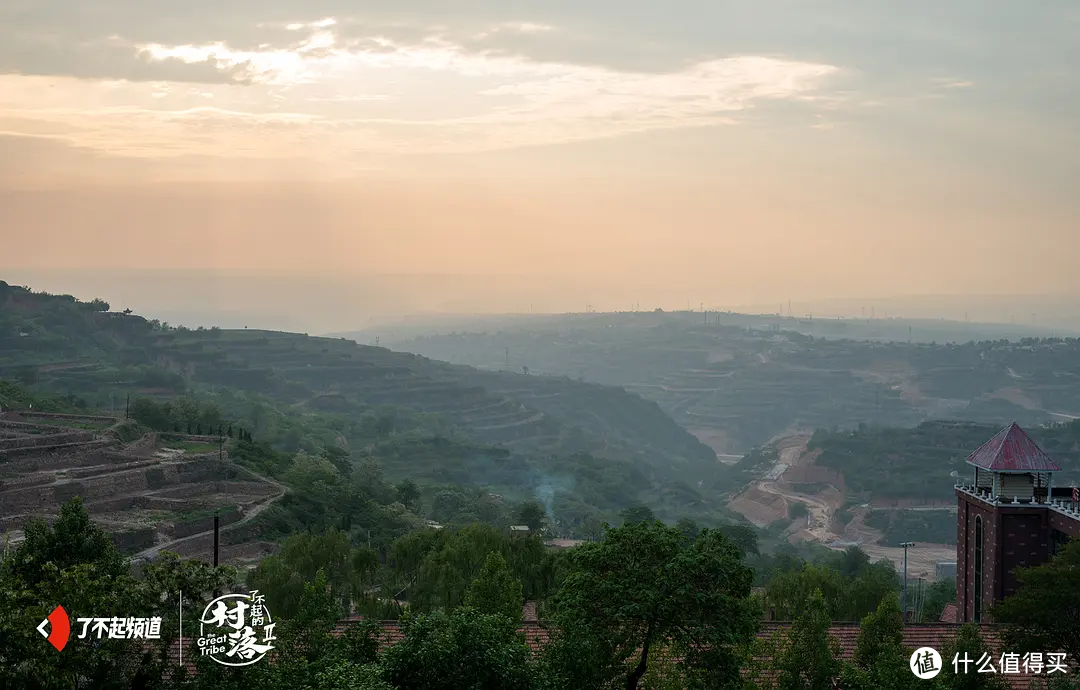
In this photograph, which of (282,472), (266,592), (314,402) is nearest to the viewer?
(266,592)

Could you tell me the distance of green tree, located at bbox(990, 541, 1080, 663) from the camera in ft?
69.5

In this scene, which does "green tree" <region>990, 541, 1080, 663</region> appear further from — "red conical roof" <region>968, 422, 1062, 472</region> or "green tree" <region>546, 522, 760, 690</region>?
"red conical roof" <region>968, 422, 1062, 472</region>

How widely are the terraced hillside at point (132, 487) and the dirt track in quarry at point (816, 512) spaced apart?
4763 centimetres

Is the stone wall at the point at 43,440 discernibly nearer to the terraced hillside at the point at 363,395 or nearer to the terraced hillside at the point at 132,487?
the terraced hillside at the point at 132,487

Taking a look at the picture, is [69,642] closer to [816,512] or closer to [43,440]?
[43,440]

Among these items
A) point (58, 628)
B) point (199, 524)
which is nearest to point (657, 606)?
point (58, 628)

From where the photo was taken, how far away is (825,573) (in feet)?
104

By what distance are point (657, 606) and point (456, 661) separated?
375 cm

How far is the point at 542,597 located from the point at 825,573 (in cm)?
851

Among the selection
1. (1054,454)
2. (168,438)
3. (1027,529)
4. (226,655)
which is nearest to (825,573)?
(1027,529)

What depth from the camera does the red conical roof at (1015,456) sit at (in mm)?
31323

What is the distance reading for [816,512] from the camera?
10706cm

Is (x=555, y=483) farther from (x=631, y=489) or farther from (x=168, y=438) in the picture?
(x=168, y=438)

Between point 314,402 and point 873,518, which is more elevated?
point 314,402
